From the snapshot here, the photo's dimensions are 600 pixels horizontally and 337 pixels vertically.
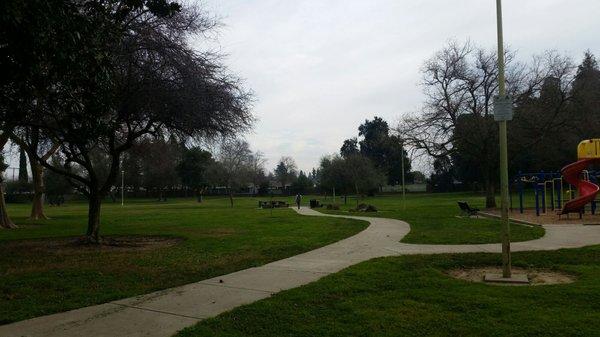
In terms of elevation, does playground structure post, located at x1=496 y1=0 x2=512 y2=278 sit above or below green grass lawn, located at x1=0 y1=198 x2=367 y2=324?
above

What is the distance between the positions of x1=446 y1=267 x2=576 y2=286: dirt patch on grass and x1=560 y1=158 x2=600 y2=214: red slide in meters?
14.4

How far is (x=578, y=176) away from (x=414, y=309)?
22.5 metres

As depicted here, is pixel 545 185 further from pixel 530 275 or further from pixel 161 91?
pixel 161 91

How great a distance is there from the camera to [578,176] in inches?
984

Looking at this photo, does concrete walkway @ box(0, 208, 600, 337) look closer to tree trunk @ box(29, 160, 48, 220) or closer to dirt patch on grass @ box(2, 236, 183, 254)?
dirt patch on grass @ box(2, 236, 183, 254)

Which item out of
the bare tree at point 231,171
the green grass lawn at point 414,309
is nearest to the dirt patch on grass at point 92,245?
the green grass lawn at point 414,309

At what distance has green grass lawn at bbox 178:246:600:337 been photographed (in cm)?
547

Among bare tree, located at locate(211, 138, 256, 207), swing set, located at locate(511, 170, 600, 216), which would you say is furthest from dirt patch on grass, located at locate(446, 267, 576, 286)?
bare tree, located at locate(211, 138, 256, 207)

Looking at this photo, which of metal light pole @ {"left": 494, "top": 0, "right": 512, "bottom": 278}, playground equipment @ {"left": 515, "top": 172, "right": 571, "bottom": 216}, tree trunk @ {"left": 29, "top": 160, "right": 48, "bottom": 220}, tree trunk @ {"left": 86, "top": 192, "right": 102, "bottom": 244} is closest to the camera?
metal light pole @ {"left": 494, "top": 0, "right": 512, "bottom": 278}

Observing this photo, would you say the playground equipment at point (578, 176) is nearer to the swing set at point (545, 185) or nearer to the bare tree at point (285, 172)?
the swing set at point (545, 185)

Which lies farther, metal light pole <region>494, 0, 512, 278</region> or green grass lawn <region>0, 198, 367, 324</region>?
metal light pole <region>494, 0, 512, 278</region>

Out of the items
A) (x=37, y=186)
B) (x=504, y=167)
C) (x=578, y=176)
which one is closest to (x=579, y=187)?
(x=578, y=176)

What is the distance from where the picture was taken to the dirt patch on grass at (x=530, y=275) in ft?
27.1

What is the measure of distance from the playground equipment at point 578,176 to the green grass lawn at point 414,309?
1454 centimetres
